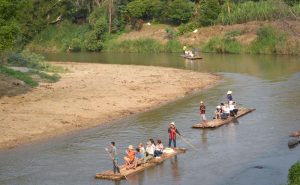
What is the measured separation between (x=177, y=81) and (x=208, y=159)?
26.8 m

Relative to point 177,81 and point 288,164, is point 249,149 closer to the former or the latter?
point 288,164

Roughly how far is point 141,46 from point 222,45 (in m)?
15.4

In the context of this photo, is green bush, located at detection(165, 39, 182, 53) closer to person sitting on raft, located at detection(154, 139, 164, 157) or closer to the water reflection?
the water reflection

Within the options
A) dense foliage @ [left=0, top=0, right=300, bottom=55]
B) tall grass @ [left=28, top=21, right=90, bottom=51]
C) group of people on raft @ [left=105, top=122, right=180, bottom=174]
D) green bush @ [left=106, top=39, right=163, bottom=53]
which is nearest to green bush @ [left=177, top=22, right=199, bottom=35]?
dense foliage @ [left=0, top=0, right=300, bottom=55]

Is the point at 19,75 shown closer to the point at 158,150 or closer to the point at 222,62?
the point at 158,150

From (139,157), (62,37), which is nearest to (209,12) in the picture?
(62,37)

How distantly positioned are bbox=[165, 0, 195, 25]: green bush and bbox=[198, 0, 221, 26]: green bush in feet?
11.5

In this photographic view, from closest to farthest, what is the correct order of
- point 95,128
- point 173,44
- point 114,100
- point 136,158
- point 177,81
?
point 136,158
point 95,128
point 114,100
point 177,81
point 173,44

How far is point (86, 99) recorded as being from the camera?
4369 centimetres

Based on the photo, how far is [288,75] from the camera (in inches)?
2242

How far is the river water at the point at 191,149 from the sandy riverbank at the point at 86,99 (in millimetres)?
1470

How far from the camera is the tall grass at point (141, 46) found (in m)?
90.7

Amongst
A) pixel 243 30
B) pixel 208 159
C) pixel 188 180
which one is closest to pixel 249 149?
pixel 208 159

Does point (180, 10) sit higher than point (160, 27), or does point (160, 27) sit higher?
point (180, 10)
